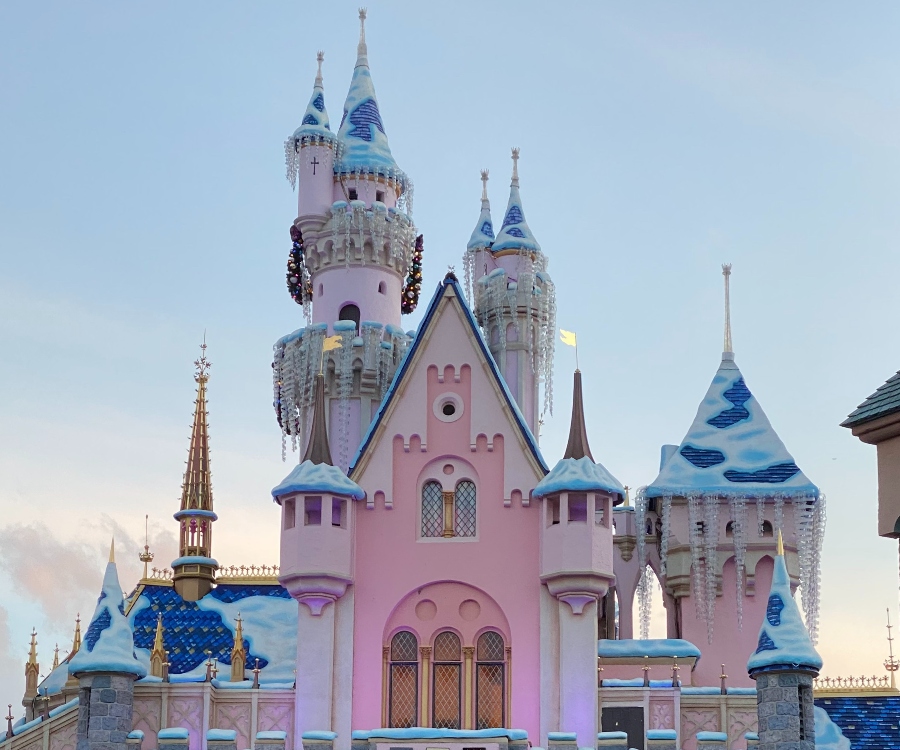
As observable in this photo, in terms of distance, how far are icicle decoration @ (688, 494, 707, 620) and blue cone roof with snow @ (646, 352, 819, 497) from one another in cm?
41

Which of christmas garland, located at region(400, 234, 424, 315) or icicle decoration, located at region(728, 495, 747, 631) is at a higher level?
christmas garland, located at region(400, 234, 424, 315)

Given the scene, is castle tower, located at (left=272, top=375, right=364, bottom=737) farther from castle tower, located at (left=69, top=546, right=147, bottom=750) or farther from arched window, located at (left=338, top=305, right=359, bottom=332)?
arched window, located at (left=338, top=305, right=359, bottom=332)

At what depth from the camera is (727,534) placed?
1876 inches

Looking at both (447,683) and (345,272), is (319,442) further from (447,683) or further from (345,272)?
(345,272)

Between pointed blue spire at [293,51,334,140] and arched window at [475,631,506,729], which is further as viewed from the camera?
pointed blue spire at [293,51,334,140]

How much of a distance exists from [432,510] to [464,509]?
0.74 meters

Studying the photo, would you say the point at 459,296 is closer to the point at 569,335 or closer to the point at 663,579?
the point at 569,335

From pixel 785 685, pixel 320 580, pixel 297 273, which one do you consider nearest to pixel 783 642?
pixel 785 685

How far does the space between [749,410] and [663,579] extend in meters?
5.18

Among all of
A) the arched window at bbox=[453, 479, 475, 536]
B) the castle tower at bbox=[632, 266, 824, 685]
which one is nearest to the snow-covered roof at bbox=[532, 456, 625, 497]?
the arched window at bbox=[453, 479, 475, 536]

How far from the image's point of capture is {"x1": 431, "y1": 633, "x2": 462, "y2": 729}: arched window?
41094 millimetres

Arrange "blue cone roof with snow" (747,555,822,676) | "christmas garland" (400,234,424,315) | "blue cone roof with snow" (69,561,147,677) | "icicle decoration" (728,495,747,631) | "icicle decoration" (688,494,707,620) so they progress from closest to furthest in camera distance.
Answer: "blue cone roof with snow" (747,555,822,676) < "blue cone roof with snow" (69,561,147,677) < "icicle decoration" (728,495,747,631) < "icicle decoration" (688,494,707,620) < "christmas garland" (400,234,424,315)

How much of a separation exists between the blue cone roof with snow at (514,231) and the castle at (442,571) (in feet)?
4.66

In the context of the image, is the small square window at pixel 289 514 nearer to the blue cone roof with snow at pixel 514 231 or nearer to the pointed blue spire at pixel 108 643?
the pointed blue spire at pixel 108 643
